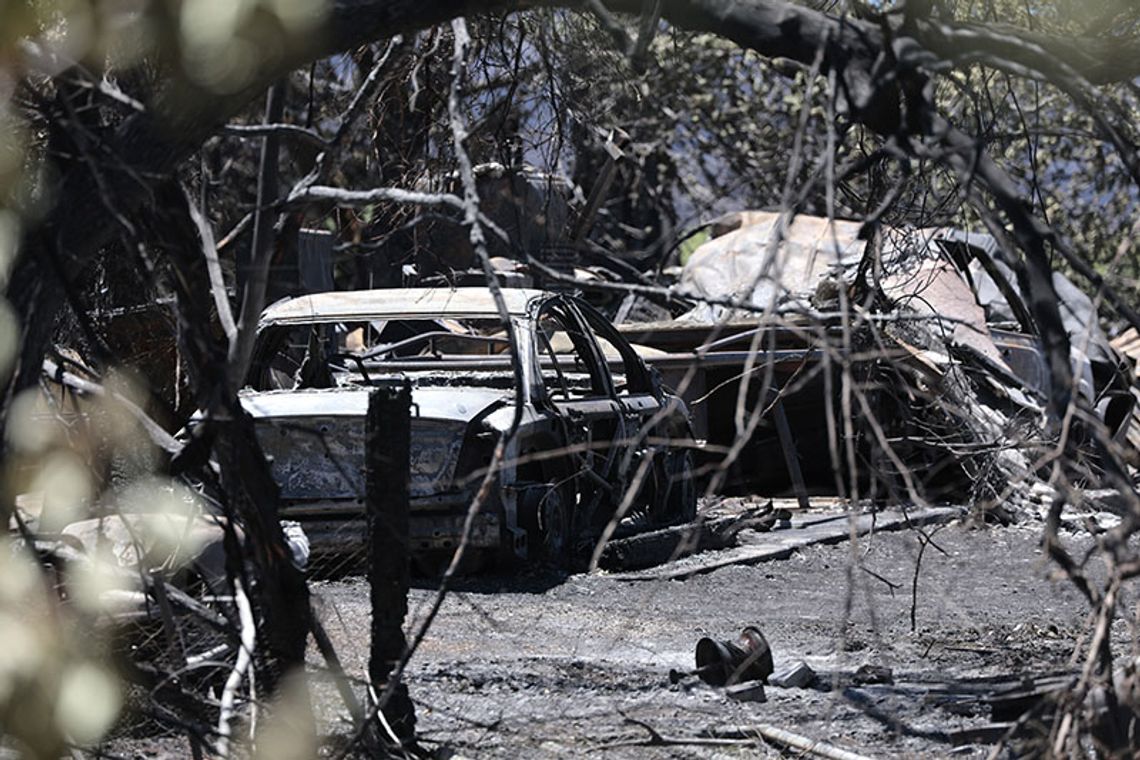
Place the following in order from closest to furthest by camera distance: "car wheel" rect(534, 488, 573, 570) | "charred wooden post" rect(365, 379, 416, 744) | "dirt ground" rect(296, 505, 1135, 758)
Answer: "charred wooden post" rect(365, 379, 416, 744)
"dirt ground" rect(296, 505, 1135, 758)
"car wheel" rect(534, 488, 573, 570)

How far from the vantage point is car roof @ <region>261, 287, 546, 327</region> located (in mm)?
9125

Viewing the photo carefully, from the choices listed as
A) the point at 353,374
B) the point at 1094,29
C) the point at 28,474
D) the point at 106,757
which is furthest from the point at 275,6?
the point at 353,374

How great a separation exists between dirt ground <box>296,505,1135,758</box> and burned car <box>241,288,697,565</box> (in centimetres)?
39

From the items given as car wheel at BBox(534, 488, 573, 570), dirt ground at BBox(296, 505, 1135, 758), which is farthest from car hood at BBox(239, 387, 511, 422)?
dirt ground at BBox(296, 505, 1135, 758)

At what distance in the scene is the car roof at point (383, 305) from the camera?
359 inches

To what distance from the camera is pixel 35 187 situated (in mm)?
4180

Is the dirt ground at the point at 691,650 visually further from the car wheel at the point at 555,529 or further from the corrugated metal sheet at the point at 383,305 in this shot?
the corrugated metal sheet at the point at 383,305

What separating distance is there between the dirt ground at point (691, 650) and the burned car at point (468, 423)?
0.39 m

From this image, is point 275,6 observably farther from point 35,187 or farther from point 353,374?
point 353,374

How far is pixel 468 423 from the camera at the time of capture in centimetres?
842

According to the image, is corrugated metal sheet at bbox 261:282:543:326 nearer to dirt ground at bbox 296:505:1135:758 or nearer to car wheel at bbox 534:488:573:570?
car wheel at bbox 534:488:573:570

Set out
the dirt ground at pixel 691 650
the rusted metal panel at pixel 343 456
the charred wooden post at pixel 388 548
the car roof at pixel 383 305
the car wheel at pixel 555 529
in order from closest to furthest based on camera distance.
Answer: the charred wooden post at pixel 388 548 → the dirt ground at pixel 691 650 → the rusted metal panel at pixel 343 456 → the car wheel at pixel 555 529 → the car roof at pixel 383 305

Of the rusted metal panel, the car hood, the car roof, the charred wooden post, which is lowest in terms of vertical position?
the charred wooden post

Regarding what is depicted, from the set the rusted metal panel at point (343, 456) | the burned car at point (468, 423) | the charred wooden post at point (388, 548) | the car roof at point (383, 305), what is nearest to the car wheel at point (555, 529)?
the burned car at point (468, 423)
